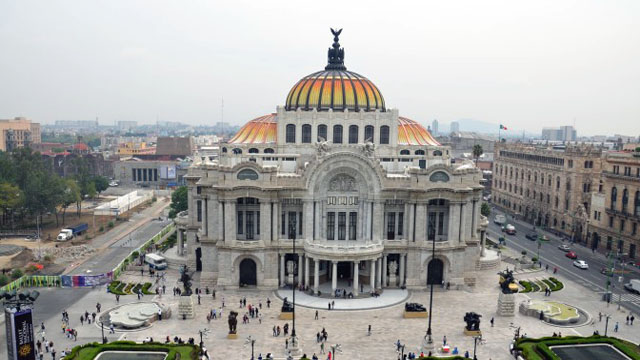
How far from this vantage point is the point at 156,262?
260ft

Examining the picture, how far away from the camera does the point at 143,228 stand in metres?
111

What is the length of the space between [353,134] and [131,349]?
44931 mm

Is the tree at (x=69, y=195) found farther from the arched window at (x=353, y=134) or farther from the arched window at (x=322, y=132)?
the arched window at (x=353, y=134)

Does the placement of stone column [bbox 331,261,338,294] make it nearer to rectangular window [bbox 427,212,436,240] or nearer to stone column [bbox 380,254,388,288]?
stone column [bbox 380,254,388,288]

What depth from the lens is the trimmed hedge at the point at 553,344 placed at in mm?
49406

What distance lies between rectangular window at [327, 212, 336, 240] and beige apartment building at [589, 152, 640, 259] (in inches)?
2036

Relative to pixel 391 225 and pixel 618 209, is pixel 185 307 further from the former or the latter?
pixel 618 209

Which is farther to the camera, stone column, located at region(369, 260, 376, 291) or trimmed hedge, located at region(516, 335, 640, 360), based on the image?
stone column, located at region(369, 260, 376, 291)

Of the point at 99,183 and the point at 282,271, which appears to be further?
the point at 99,183

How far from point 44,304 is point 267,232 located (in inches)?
1110

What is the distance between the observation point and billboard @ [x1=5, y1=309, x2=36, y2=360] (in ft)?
137

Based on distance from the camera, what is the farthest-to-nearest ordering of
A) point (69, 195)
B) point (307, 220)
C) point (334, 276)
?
point (69, 195) < point (307, 220) < point (334, 276)

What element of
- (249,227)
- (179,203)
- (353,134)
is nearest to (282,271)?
(249,227)

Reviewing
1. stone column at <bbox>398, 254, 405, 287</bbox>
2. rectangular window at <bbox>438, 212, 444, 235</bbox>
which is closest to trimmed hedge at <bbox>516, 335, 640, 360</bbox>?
stone column at <bbox>398, 254, 405, 287</bbox>
